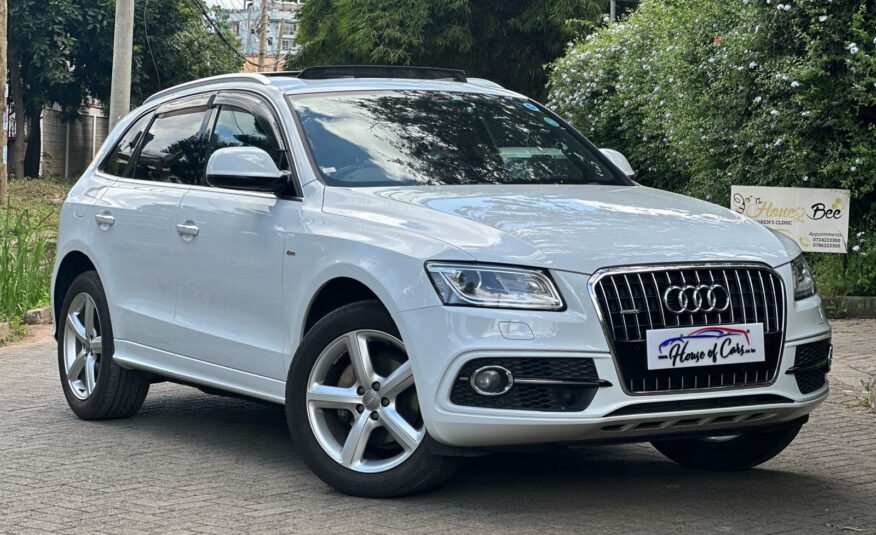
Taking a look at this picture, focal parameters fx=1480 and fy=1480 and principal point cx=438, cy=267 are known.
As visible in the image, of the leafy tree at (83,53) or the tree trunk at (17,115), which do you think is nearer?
the tree trunk at (17,115)

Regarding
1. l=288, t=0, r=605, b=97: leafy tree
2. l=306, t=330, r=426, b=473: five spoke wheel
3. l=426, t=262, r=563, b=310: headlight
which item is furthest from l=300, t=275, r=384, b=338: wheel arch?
l=288, t=0, r=605, b=97: leafy tree

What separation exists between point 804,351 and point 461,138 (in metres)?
1.91

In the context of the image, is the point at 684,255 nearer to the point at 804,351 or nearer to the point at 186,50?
the point at 804,351

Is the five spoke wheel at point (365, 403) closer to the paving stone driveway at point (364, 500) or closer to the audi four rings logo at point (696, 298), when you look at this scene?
the paving stone driveway at point (364, 500)

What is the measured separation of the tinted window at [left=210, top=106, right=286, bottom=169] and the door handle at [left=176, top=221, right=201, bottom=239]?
17.5 inches

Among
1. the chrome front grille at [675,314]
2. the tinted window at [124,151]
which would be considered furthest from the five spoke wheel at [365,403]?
the tinted window at [124,151]

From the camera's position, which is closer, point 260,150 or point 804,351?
point 804,351

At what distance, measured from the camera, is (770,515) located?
5.53m

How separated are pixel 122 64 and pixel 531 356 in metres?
13.6

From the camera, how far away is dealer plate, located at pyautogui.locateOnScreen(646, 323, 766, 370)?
5277 millimetres

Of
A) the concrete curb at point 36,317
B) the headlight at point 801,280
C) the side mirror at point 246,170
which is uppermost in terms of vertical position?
the side mirror at point 246,170

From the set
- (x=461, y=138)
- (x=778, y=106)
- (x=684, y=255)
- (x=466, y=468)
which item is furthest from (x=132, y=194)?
(x=778, y=106)

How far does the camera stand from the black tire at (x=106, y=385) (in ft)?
25.3

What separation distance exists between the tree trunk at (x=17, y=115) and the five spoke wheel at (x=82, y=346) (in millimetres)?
33704
